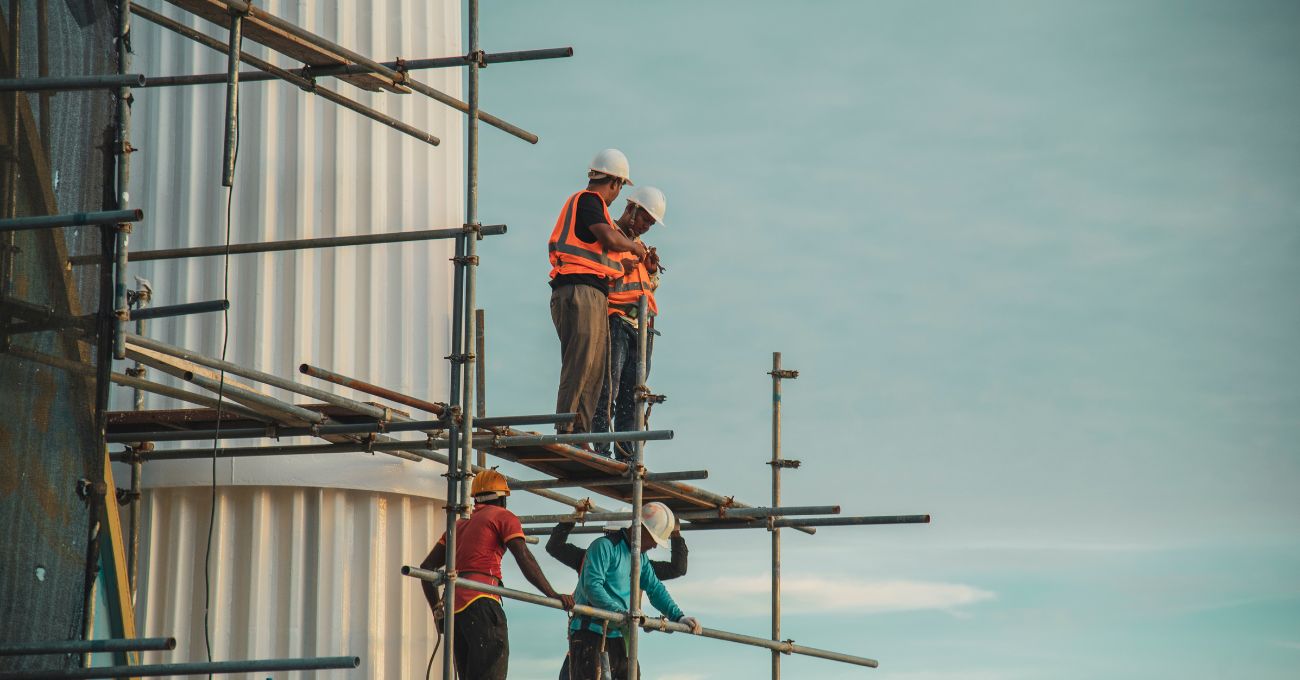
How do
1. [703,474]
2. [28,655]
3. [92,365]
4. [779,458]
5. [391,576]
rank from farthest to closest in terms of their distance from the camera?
[779,458]
[391,576]
[703,474]
[92,365]
[28,655]

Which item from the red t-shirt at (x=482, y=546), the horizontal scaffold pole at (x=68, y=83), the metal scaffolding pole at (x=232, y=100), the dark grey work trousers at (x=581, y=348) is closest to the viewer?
the horizontal scaffold pole at (x=68, y=83)

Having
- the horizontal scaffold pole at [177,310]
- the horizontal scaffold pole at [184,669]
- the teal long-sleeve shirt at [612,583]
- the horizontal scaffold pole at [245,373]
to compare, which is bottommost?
the horizontal scaffold pole at [184,669]

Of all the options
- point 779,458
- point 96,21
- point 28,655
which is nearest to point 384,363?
point 779,458

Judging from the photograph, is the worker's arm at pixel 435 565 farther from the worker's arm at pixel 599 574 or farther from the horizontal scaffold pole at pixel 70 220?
the horizontal scaffold pole at pixel 70 220

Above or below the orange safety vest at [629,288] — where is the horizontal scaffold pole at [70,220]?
below

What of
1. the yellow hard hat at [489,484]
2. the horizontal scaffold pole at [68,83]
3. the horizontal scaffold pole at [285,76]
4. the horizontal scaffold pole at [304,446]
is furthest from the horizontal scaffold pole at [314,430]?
the horizontal scaffold pole at [68,83]

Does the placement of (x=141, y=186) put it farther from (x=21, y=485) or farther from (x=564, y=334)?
(x=21, y=485)

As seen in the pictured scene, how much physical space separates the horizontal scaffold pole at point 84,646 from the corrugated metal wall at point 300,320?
18.7 feet

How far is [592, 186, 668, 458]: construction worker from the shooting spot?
13781 mm

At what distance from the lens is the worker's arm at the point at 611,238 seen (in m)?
13.4

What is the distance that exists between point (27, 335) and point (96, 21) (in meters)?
1.70

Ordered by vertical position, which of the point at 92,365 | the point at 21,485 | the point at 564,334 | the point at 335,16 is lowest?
the point at 21,485

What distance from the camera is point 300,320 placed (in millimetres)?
14117

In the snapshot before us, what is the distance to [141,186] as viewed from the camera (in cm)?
1418
